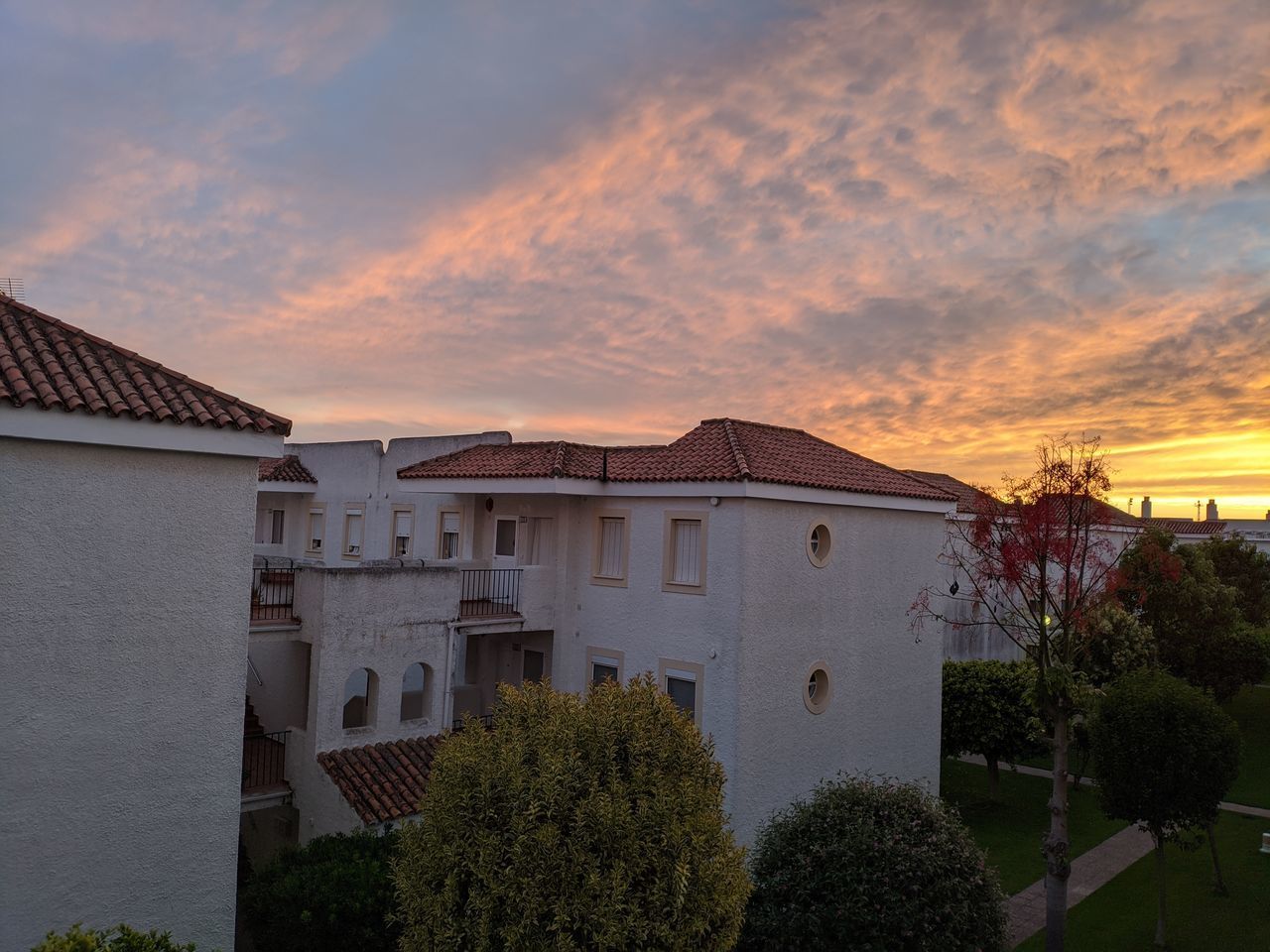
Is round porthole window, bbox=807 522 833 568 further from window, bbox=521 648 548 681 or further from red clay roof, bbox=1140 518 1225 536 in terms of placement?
red clay roof, bbox=1140 518 1225 536

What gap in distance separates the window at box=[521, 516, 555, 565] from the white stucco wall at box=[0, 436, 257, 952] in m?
9.63

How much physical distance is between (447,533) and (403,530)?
2.84m

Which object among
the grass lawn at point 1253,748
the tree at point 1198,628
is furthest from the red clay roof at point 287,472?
the tree at point 1198,628

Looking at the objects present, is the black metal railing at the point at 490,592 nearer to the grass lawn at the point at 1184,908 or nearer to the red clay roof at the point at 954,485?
the grass lawn at the point at 1184,908

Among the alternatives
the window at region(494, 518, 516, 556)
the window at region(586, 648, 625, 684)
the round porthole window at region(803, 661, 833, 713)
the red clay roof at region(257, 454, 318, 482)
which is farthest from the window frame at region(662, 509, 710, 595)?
the red clay roof at region(257, 454, 318, 482)

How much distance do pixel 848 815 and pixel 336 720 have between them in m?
9.86

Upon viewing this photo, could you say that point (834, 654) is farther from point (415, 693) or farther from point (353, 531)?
point (353, 531)

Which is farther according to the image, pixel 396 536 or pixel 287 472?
pixel 287 472

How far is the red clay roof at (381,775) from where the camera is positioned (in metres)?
15.9

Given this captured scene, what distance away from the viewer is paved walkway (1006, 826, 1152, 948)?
18.7 m

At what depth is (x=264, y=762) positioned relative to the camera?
17.5 m

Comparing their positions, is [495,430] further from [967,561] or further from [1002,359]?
[967,561]

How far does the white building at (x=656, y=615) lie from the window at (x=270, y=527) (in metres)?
11.6

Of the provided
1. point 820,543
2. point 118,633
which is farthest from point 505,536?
point 118,633
